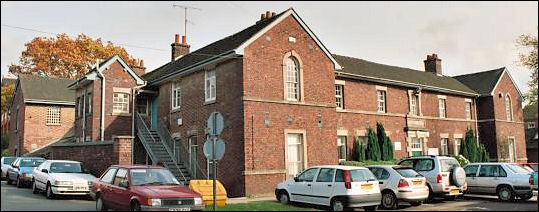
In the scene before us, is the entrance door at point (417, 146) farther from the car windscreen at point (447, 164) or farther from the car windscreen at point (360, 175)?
the car windscreen at point (360, 175)

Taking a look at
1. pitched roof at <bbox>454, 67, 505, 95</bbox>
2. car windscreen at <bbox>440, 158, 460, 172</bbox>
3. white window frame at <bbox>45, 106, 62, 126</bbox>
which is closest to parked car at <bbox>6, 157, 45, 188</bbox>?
white window frame at <bbox>45, 106, 62, 126</bbox>

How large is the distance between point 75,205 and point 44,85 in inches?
1139

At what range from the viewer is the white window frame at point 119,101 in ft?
90.1

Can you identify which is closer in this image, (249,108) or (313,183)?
Result: (313,183)

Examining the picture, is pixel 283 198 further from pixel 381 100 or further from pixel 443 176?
pixel 381 100

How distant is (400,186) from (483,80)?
85.6 feet

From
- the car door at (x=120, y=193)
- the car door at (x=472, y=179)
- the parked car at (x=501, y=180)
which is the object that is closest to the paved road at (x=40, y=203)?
the car door at (x=120, y=193)

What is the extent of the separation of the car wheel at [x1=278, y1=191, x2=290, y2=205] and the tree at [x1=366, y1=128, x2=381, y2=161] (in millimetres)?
10870

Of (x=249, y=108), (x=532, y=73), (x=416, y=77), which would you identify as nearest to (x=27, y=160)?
(x=249, y=108)

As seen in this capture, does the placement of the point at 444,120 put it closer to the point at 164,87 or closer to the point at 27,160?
the point at 164,87

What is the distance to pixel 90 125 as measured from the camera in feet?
90.4

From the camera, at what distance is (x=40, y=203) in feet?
51.5

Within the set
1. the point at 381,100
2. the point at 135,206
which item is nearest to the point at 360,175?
the point at 135,206

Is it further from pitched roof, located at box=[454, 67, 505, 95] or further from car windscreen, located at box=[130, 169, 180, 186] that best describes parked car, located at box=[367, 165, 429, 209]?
pitched roof, located at box=[454, 67, 505, 95]
